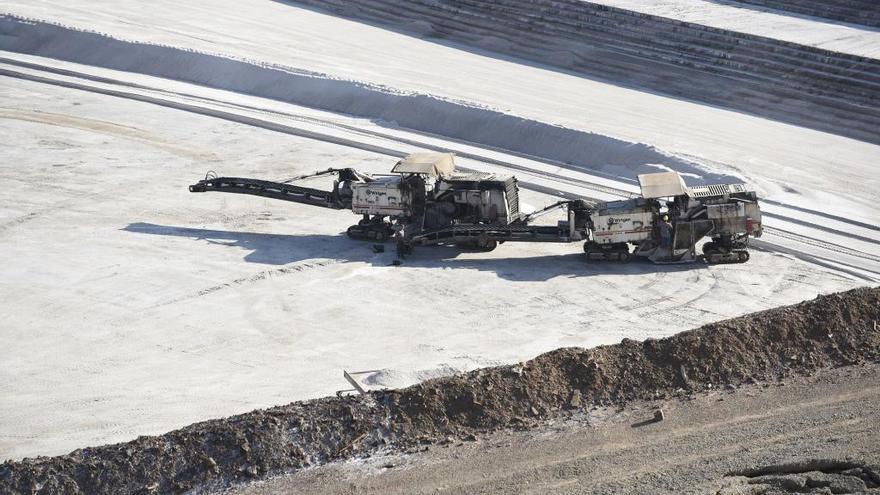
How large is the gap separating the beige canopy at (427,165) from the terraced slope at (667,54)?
1684 centimetres

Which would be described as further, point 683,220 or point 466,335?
point 683,220

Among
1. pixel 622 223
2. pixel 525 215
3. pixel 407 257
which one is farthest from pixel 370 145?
pixel 622 223

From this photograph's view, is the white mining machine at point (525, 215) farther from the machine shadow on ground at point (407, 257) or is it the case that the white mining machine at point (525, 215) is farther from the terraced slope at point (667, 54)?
the terraced slope at point (667, 54)

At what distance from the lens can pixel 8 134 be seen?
33875 mm

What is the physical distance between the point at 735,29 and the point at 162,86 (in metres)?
22.2

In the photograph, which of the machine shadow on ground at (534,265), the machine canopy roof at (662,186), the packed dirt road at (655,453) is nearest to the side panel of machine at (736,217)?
the machine canopy roof at (662,186)

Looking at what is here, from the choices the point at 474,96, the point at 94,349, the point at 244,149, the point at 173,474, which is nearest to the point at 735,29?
the point at 474,96

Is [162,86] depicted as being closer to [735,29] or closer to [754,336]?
[735,29]

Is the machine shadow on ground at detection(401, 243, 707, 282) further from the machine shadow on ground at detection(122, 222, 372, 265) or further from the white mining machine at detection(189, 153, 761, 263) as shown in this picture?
the machine shadow on ground at detection(122, 222, 372, 265)

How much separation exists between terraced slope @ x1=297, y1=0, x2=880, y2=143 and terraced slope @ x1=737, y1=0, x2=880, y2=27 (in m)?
7.18

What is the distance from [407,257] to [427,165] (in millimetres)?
2193

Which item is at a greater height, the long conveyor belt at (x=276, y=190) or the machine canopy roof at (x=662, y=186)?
the machine canopy roof at (x=662, y=186)

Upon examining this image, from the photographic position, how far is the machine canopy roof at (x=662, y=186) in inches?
939

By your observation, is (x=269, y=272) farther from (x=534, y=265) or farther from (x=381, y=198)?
(x=534, y=265)
